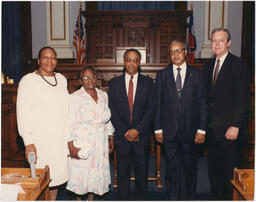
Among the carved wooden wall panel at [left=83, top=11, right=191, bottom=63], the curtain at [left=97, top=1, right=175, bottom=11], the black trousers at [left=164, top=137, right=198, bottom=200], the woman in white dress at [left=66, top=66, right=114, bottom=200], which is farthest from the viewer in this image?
the curtain at [left=97, top=1, right=175, bottom=11]

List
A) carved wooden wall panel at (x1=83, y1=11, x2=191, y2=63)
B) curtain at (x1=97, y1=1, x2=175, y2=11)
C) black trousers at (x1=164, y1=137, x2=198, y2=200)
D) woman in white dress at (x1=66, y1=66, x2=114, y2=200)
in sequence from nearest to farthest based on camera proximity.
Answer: woman in white dress at (x1=66, y1=66, x2=114, y2=200) → black trousers at (x1=164, y1=137, x2=198, y2=200) → carved wooden wall panel at (x1=83, y1=11, x2=191, y2=63) → curtain at (x1=97, y1=1, x2=175, y2=11)

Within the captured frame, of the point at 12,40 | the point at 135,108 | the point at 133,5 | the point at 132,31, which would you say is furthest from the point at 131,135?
the point at 133,5

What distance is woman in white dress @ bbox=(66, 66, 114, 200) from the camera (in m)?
2.21

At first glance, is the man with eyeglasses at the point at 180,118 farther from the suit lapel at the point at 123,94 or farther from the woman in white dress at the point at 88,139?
the woman in white dress at the point at 88,139

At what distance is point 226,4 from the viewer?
20.9 feet

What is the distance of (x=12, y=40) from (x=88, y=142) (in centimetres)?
587

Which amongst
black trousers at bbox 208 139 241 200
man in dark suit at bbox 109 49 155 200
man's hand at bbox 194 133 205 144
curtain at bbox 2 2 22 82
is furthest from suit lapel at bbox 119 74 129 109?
curtain at bbox 2 2 22 82

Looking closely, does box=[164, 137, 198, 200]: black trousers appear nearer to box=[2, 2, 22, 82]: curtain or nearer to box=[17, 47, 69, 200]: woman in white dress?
box=[17, 47, 69, 200]: woman in white dress

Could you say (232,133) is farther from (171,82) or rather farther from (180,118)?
(171,82)

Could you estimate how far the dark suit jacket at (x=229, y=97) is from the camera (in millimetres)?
2132

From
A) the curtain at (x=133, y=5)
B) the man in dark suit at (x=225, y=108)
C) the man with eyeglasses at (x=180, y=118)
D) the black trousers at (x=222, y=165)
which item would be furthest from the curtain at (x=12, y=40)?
the black trousers at (x=222, y=165)

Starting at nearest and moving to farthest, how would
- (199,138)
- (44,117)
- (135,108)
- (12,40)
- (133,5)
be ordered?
(44,117) < (199,138) < (135,108) < (12,40) < (133,5)

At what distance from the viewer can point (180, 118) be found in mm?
2277

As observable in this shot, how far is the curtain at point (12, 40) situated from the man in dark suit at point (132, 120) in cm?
543
